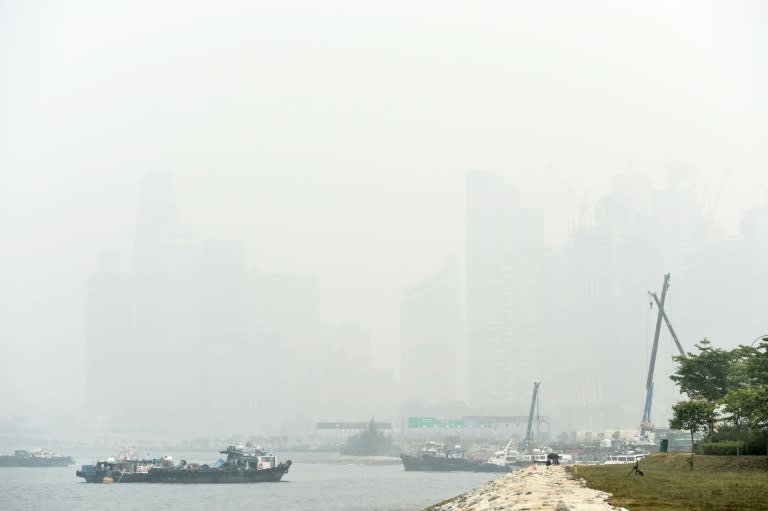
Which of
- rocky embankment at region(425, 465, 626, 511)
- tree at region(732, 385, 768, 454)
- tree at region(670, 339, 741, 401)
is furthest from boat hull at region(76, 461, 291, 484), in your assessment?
rocky embankment at region(425, 465, 626, 511)

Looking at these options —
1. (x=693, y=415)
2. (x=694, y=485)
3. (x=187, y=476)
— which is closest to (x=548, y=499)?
(x=694, y=485)

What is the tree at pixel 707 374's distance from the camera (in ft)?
333

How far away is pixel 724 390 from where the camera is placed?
100875mm

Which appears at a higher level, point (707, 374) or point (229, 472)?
point (707, 374)

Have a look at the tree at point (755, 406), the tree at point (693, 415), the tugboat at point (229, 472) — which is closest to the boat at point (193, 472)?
the tugboat at point (229, 472)

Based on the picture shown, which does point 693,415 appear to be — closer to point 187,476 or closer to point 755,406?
point 755,406

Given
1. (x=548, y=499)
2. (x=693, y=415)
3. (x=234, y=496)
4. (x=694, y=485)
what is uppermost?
A: (x=693, y=415)

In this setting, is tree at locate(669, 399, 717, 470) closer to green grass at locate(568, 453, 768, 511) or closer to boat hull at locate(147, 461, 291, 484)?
green grass at locate(568, 453, 768, 511)

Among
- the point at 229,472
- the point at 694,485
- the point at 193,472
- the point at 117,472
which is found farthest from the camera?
the point at 117,472

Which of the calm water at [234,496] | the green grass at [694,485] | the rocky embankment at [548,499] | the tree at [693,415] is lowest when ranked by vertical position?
the calm water at [234,496]

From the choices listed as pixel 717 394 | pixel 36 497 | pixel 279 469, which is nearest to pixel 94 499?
pixel 36 497

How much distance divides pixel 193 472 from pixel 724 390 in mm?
122390

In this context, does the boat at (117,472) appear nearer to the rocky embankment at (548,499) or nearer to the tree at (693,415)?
the tree at (693,415)

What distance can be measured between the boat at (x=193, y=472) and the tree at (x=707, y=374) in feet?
355
